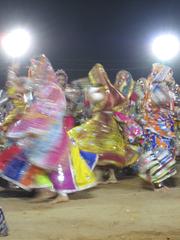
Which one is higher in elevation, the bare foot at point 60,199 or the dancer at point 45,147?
the dancer at point 45,147

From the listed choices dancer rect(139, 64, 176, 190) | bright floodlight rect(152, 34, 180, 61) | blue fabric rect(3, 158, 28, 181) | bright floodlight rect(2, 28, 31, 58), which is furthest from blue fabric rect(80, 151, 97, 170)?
bright floodlight rect(152, 34, 180, 61)

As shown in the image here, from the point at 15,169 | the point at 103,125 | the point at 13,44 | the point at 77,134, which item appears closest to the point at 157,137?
the point at 103,125

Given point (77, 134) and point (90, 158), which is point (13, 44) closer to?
point (77, 134)

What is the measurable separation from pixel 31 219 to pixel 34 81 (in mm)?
1751

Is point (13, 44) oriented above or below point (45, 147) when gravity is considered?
above

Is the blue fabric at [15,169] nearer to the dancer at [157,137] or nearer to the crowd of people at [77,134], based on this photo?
the crowd of people at [77,134]

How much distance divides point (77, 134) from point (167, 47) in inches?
521

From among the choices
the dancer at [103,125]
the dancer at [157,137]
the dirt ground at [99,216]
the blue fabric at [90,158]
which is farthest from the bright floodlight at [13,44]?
the dirt ground at [99,216]

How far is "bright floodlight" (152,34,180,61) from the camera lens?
20.2m

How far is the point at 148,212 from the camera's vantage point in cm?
602

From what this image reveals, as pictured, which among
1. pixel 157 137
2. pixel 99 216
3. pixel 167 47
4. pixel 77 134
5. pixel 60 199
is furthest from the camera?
pixel 167 47

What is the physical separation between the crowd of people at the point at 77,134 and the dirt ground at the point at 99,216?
0.87 ft

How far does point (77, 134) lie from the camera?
7.93 m

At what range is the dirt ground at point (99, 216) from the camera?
16.8ft
